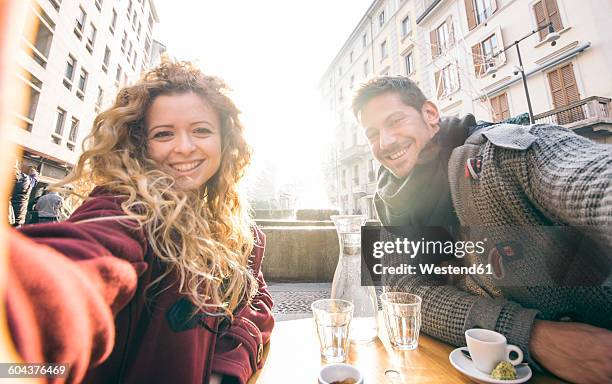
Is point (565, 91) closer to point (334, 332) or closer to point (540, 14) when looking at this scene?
point (540, 14)

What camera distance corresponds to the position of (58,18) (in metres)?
7.54

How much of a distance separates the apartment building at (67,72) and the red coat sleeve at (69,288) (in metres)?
6.64

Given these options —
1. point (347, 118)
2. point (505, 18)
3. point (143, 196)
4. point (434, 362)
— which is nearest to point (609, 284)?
point (434, 362)

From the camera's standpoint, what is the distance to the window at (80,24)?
8742 mm

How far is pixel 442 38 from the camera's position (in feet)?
39.7

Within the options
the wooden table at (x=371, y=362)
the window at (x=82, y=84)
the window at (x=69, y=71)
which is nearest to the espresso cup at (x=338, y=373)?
the wooden table at (x=371, y=362)

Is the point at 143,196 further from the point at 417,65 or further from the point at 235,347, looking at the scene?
the point at 417,65

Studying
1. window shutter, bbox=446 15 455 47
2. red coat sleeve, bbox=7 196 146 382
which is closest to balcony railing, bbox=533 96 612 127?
window shutter, bbox=446 15 455 47

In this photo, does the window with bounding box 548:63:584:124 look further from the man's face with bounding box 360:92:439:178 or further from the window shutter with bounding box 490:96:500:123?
the man's face with bounding box 360:92:439:178

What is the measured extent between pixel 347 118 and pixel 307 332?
2238 cm

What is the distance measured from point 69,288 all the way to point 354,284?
2.59ft

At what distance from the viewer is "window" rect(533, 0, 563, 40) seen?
8297mm

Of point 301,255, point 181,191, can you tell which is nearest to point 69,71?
point 301,255

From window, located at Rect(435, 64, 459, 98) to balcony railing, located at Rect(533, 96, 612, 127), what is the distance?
13.5ft
